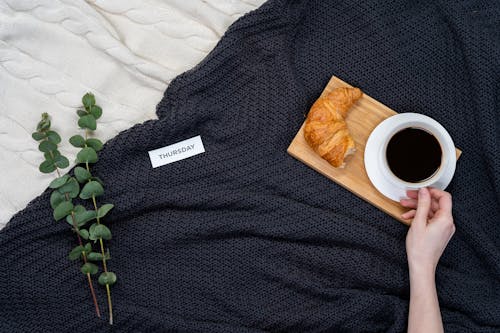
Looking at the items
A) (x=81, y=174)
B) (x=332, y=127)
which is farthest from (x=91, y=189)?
(x=332, y=127)

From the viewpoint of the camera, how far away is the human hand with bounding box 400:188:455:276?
0.95 m

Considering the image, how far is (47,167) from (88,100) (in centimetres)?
14

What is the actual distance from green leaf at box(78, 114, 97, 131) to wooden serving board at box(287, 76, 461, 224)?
0.37 meters

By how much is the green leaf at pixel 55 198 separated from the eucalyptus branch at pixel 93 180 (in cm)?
4

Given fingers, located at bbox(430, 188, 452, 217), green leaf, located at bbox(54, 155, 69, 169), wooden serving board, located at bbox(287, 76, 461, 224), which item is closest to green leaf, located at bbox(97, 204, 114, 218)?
green leaf, located at bbox(54, 155, 69, 169)

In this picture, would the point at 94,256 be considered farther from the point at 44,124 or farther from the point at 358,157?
the point at 358,157

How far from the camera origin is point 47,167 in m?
1.00

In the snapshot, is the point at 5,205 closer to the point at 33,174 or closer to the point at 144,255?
the point at 33,174

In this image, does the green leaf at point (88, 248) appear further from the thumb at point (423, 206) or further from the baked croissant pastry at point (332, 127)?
the thumb at point (423, 206)

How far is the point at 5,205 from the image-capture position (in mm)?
1060

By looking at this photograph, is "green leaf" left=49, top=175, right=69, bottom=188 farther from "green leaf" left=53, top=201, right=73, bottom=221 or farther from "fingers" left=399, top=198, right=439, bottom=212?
"fingers" left=399, top=198, right=439, bottom=212

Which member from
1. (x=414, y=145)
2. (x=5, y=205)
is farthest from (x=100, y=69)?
(x=414, y=145)

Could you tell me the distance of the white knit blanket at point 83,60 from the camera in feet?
3.49

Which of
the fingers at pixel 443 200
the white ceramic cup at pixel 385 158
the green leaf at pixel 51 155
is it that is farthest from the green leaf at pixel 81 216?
the fingers at pixel 443 200
